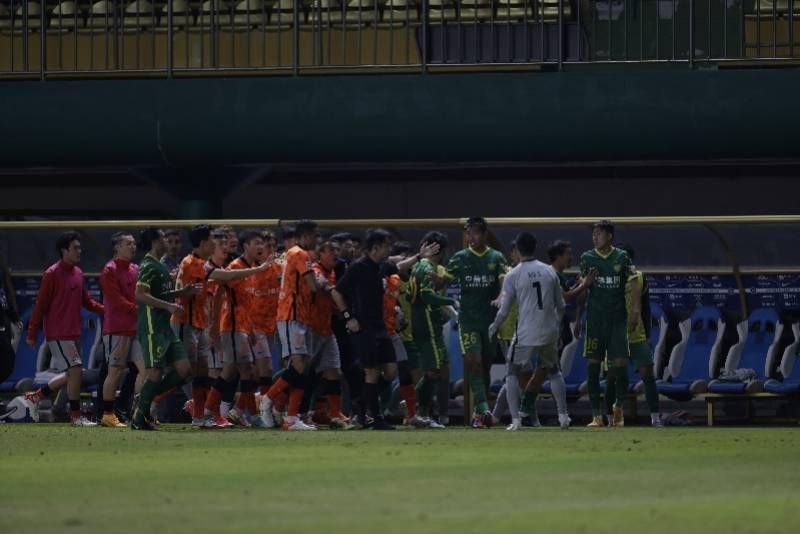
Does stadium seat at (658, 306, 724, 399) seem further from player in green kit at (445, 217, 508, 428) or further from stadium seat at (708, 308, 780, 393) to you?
player in green kit at (445, 217, 508, 428)

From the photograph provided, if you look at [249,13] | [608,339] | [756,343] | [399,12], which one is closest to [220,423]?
[608,339]

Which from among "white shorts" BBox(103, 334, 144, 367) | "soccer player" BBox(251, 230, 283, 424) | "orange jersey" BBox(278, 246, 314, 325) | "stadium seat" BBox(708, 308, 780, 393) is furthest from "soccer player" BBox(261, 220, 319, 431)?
"stadium seat" BBox(708, 308, 780, 393)

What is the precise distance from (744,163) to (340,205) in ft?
18.7

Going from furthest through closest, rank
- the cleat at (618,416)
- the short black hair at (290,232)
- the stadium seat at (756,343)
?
the stadium seat at (756,343) < the cleat at (618,416) < the short black hair at (290,232)

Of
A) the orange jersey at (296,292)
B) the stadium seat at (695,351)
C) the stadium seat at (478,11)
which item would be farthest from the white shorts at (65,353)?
the stadium seat at (478,11)

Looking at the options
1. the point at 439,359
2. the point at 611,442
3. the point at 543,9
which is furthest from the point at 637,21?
the point at 611,442

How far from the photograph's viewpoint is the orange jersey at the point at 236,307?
16.5 m

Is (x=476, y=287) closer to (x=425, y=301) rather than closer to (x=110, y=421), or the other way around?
(x=425, y=301)

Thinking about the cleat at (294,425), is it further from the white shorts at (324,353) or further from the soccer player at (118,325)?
the soccer player at (118,325)

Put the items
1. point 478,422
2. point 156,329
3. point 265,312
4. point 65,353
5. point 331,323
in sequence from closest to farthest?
point 156,329 < point 331,323 < point 478,422 < point 265,312 < point 65,353

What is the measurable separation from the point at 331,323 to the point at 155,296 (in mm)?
1650

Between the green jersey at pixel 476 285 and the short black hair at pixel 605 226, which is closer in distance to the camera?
the green jersey at pixel 476 285

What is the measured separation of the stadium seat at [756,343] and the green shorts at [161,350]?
576 cm

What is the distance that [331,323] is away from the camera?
1644 centimetres
